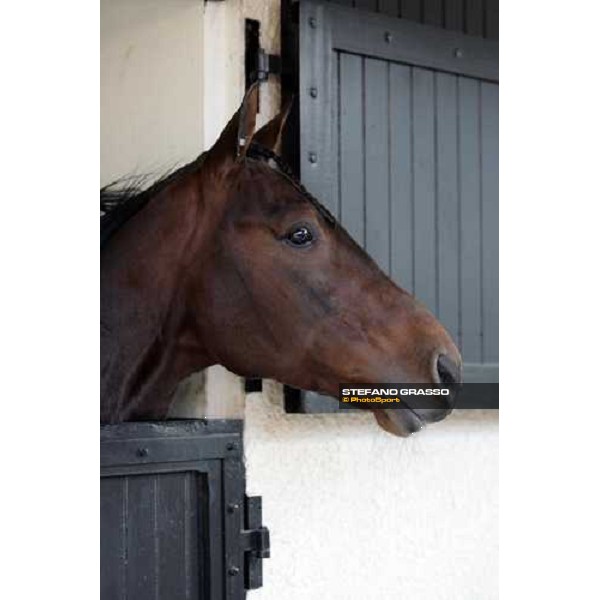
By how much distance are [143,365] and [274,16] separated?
593 millimetres

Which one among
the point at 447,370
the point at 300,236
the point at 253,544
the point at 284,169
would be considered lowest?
the point at 253,544

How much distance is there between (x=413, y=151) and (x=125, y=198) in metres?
0.51

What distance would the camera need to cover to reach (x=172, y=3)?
192 centimetres

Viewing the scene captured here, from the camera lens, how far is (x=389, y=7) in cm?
207

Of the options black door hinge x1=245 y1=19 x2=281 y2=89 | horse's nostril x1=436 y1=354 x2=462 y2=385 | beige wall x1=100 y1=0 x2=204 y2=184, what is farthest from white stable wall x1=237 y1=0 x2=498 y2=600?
horse's nostril x1=436 y1=354 x2=462 y2=385

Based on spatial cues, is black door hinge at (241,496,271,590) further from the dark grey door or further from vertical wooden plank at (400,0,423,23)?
vertical wooden plank at (400,0,423,23)

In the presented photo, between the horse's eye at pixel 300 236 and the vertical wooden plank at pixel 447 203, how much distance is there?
0.43m

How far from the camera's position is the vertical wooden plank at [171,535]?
1.66 m

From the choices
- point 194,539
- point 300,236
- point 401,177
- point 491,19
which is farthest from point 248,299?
point 491,19

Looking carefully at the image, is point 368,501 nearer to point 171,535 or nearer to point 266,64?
point 171,535

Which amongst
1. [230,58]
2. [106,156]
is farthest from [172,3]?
[106,156]

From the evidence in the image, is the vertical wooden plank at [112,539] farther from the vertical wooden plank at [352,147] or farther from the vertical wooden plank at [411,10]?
the vertical wooden plank at [411,10]
